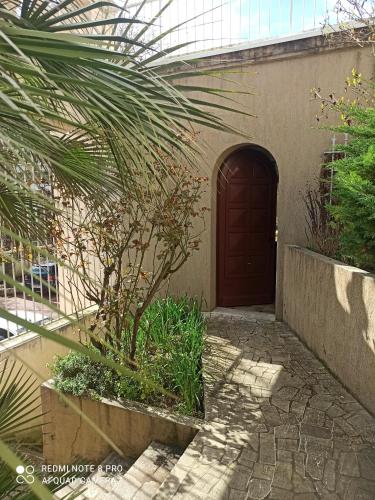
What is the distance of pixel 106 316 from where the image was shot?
418 cm

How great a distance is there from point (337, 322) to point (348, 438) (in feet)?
4.27

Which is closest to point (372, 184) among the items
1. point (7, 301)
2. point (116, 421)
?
point (116, 421)

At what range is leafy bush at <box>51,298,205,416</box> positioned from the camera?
3750 mm

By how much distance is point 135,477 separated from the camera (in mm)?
3012

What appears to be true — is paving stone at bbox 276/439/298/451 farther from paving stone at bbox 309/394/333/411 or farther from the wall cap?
the wall cap

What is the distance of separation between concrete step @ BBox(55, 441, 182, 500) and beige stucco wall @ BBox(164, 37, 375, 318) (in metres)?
3.56

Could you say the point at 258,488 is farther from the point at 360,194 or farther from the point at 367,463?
the point at 360,194

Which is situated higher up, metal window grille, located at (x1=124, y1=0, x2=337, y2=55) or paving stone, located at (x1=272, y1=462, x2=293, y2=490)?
metal window grille, located at (x1=124, y1=0, x2=337, y2=55)

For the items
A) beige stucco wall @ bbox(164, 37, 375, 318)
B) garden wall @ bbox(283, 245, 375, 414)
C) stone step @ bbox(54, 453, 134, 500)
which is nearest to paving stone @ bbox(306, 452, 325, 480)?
garden wall @ bbox(283, 245, 375, 414)

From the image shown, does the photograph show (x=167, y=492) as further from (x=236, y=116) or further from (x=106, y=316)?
(x=236, y=116)

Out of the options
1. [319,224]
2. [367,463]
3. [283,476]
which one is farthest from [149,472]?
[319,224]

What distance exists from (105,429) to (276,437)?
173 centimetres

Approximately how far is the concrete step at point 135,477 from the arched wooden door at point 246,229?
13.0ft

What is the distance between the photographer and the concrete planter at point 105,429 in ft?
11.1
